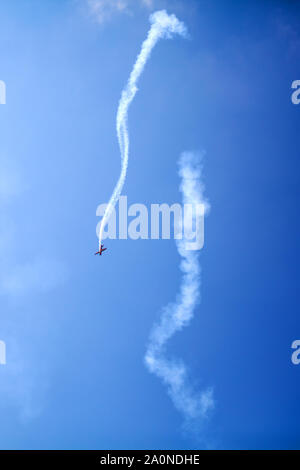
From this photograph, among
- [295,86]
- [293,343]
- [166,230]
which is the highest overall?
[295,86]

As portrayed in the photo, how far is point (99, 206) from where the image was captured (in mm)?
22406

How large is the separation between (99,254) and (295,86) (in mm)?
21677

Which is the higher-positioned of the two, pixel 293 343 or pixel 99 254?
pixel 99 254
